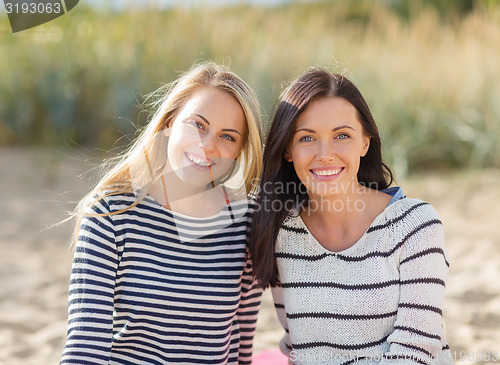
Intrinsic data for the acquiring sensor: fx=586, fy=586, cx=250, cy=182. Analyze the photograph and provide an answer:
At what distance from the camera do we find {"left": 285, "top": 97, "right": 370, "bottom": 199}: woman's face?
6.35 feet

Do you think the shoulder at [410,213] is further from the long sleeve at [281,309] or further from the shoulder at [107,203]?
the shoulder at [107,203]

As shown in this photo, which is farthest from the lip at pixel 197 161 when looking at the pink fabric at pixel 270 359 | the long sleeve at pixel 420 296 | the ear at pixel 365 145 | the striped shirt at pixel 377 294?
the pink fabric at pixel 270 359

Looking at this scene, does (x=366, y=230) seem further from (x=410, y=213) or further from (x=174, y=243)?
(x=174, y=243)

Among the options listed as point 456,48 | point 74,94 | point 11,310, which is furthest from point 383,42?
point 11,310

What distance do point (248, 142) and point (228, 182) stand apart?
0.19 meters

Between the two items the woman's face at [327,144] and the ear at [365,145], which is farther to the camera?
the ear at [365,145]

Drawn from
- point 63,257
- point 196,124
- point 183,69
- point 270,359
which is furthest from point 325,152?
point 183,69

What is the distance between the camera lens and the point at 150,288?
194 centimetres

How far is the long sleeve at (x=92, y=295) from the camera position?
6.06 feet

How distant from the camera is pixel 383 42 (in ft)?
23.4

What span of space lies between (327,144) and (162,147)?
0.64 m

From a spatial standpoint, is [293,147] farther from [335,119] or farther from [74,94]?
[74,94]

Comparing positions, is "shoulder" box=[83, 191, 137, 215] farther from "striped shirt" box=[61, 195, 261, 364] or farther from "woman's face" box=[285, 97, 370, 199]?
"woman's face" box=[285, 97, 370, 199]

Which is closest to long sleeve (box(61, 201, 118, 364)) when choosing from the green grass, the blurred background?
the blurred background
